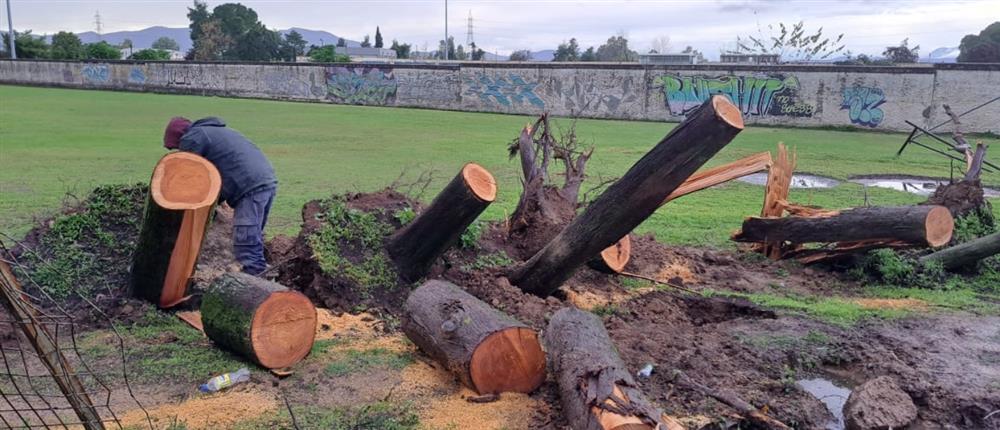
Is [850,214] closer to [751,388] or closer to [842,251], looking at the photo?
[842,251]

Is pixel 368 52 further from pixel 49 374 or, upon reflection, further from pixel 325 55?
pixel 49 374

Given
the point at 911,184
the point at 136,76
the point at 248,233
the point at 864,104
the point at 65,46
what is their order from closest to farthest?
the point at 248,233, the point at 911,184, the point at 864,104, the point at 136,76, the point at 65,46

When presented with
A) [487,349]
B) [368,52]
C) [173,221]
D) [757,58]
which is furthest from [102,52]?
[487,349]

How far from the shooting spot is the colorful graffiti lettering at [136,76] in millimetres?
37344

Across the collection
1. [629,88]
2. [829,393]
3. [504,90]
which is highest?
[629,88]

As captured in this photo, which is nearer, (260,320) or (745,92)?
(260,320)

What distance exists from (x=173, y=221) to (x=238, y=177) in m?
1.05

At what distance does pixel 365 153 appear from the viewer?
1513 centimetres

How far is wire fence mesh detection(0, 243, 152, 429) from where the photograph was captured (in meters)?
2.57

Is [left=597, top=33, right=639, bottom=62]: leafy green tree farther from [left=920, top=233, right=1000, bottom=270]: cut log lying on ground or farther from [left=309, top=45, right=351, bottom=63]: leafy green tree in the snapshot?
[left=920, top=233, right=1000, bottom=270]: cut log lying on ground

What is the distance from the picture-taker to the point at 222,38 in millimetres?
57406

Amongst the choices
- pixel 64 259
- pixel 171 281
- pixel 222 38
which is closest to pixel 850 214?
pixel 171 281

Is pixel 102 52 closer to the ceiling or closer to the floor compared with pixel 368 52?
closer to the floor

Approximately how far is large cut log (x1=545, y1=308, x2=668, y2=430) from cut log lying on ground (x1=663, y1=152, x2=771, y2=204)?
2.12 meters
